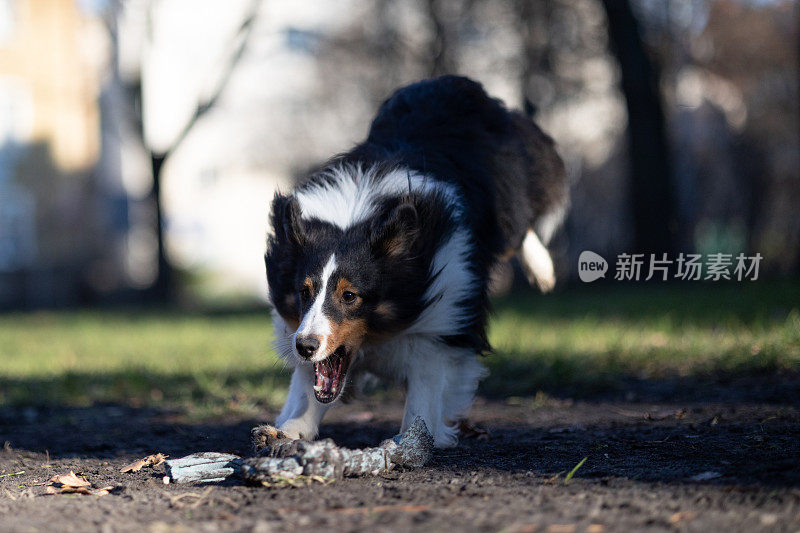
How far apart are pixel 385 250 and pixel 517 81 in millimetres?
15687

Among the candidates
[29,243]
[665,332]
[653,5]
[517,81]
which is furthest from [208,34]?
[665,332]

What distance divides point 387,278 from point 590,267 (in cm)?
812

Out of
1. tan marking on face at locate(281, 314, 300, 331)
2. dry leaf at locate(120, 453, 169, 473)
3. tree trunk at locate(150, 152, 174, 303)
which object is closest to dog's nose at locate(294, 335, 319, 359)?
tan marking on face at locate(281, 314, 300, 331)

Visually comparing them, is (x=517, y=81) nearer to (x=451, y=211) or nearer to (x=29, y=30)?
(x=29, y=30)

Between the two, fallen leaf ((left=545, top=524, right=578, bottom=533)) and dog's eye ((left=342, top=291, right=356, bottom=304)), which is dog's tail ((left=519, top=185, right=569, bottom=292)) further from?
fallen leaf ((left=545, top=524, right=578, bottom=533))

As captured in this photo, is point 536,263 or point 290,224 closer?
point 290,224

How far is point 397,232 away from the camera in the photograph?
12.3 feet

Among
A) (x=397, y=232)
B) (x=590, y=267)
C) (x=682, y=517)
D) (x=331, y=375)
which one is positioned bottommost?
(x=682, y=517)

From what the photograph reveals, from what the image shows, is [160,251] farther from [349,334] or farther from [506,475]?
[506,475]

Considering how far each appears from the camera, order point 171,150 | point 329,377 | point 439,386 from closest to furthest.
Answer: point 329,377, point 439,386, point 171,150

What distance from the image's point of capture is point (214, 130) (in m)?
28.8

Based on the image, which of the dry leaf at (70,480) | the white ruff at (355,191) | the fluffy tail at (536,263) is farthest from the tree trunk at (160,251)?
the dry leaf at (70,480)

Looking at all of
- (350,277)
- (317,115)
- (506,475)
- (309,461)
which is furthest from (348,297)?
(317,115)

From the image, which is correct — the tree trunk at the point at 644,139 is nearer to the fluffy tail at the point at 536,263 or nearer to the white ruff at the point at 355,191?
the fluffy tail at the point at 536,263
